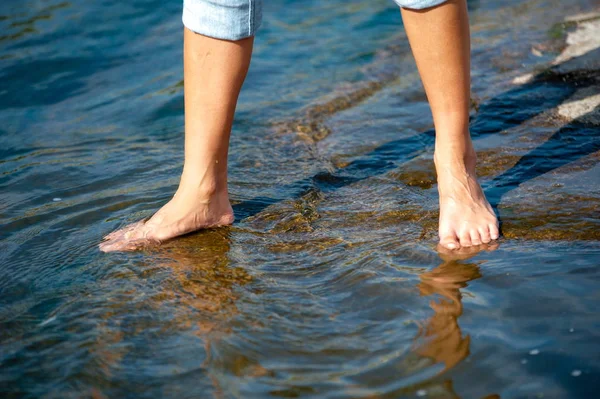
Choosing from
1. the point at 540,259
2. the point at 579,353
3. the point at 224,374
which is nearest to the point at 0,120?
the point at 224,374

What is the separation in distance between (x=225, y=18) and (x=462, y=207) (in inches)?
41.0

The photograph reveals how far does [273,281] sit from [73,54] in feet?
12.7

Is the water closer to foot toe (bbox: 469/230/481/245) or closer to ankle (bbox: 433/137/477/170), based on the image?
foot toe (bbox: 469/230/481/245)

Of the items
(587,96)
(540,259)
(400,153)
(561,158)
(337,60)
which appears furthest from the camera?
(337,60)

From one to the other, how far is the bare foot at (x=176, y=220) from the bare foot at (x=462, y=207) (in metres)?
0.83

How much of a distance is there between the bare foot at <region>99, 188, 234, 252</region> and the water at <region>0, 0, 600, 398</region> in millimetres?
62

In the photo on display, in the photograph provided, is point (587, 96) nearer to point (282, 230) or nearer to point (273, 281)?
→ point (282, 230)

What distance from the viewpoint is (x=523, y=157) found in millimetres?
2910

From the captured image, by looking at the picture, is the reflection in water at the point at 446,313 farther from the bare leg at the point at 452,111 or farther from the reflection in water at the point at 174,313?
the reflection in water at the point at 174,313

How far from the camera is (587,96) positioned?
3506 mm

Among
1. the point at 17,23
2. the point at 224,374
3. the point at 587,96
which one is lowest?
the point at 224,374

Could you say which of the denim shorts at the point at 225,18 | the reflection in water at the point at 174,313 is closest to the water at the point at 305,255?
the reflection in water at the point at 174,313

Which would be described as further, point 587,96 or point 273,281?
point 587,96

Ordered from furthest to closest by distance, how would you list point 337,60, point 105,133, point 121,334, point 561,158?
1. point 337,60
2. point 105,133
3. point 561,158
4. point 121,334
